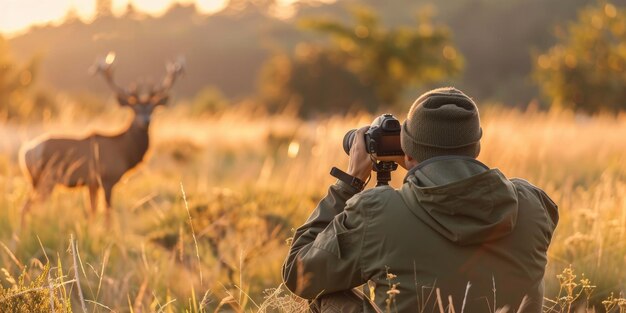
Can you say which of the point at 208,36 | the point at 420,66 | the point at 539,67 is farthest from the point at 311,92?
the point at 208,36

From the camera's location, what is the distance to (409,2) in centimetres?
12600

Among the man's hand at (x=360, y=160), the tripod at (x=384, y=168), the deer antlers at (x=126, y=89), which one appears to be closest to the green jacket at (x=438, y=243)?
the man's hand at (x=360, y=160)

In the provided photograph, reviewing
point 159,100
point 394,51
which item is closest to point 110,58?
point 159,100

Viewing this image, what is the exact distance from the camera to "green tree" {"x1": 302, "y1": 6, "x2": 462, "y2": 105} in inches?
1209

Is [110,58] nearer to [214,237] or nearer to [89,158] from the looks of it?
[89,158]

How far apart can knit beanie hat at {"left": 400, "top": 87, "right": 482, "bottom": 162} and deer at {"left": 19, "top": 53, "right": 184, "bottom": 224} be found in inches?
188

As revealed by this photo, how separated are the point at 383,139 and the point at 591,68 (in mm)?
31512

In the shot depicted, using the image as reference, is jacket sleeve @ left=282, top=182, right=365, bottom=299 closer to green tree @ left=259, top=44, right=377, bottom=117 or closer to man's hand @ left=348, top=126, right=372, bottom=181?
man's hand @ left=348, top=126, right=372, bottom=181

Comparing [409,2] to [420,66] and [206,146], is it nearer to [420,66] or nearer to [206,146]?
[420,66]

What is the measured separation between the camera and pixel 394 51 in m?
31.0

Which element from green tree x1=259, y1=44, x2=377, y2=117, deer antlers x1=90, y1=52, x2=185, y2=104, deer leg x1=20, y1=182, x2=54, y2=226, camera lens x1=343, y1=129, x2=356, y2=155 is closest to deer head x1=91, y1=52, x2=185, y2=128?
deer antlers x1=90, y1=52, x2=185, y2=104

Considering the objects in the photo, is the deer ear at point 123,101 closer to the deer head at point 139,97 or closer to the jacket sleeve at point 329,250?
the deer head at point 139,97

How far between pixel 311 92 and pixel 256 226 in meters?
28.5

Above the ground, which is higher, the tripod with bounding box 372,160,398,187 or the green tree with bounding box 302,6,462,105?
the tripod with bounding box 372,160,398,187
